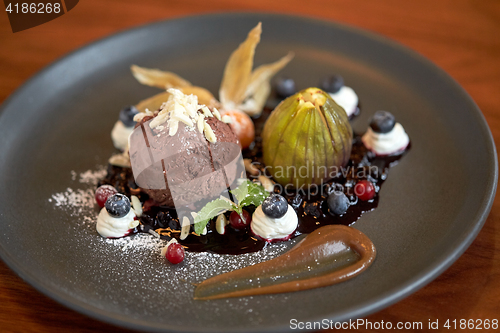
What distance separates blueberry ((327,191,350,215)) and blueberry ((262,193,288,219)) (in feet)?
0.69

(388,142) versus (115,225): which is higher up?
(388,142)

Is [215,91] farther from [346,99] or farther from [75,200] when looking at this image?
[75,200]

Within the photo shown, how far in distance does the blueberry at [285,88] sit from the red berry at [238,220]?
32.2 inches

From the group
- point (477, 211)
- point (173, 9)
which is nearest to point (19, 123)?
point (173, 9)

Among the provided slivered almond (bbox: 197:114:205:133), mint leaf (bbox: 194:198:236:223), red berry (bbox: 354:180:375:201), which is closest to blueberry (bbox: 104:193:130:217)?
mint leaf (bbox: 194:198:236:223)

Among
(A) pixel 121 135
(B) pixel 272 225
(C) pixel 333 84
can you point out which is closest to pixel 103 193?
(A) pixel 121 135

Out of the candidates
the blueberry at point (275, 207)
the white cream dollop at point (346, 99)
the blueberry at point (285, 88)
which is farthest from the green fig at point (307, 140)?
the blueberry at point (285, 88)

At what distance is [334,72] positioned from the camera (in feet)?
7.82

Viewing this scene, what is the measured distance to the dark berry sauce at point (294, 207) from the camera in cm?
168

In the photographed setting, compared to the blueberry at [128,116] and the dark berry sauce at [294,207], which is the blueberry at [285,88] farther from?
the blueberry at [128,116]

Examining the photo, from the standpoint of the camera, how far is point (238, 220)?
5.60ft

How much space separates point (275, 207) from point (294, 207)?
202mm

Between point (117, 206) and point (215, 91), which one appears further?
point (215, 91)

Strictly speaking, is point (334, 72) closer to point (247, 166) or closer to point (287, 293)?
point (247, 166)
